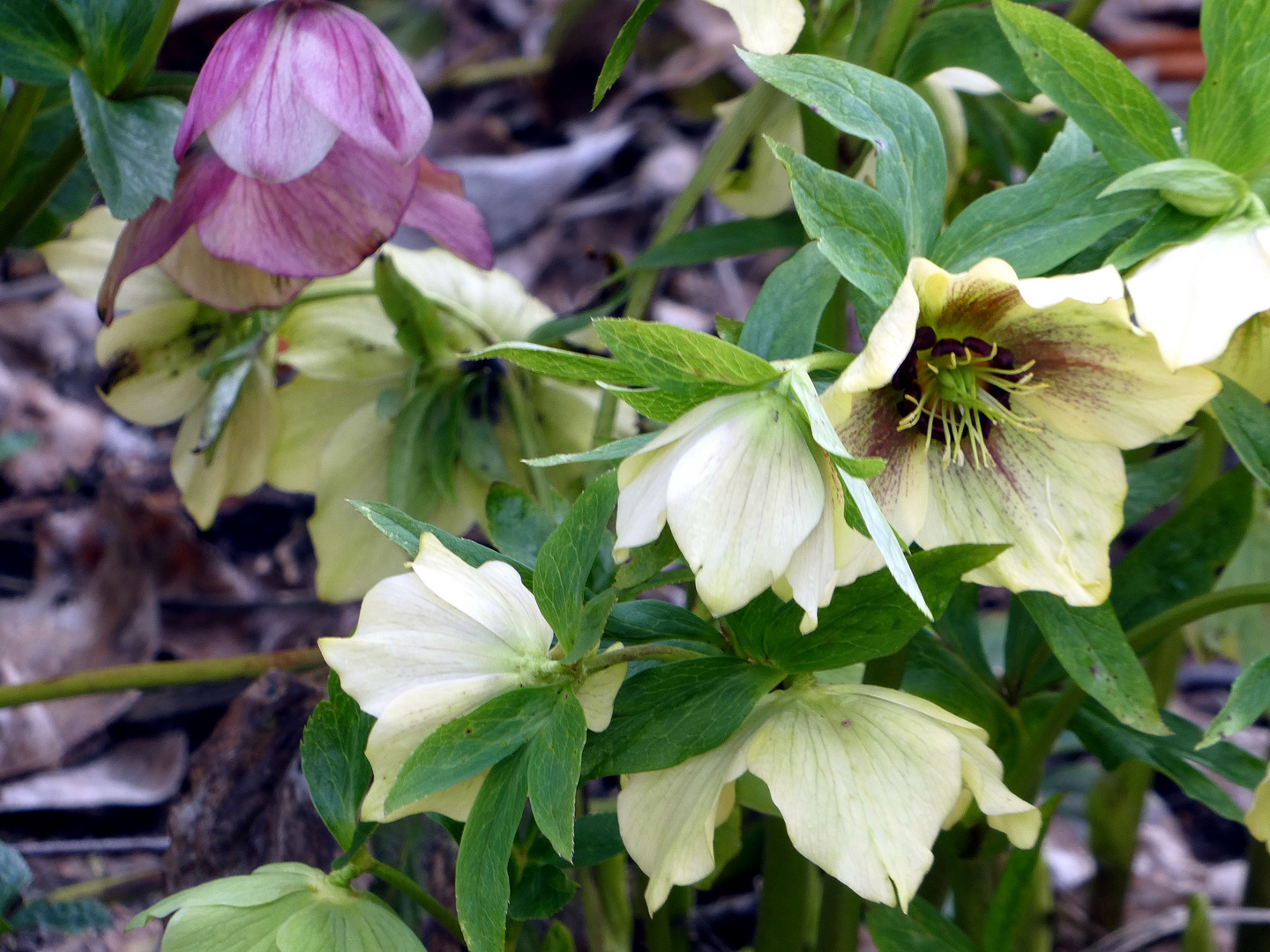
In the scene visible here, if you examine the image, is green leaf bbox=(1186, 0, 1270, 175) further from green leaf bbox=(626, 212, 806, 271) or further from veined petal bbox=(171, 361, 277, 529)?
veined petal bbox=(171, 361, 277, 529)

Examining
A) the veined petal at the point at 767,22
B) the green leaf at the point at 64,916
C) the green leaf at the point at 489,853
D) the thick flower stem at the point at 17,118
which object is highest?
the veined petal at the point at 767,22

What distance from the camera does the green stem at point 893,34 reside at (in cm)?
62

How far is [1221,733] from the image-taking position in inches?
17.9

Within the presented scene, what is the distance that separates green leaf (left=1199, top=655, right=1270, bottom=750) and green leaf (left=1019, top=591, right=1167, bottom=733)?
3 centimetres

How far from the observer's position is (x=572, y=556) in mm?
440

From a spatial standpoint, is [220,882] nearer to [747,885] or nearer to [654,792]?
[654,792]

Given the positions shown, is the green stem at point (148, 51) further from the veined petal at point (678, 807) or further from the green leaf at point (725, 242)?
the veined petal at point (678, 807)

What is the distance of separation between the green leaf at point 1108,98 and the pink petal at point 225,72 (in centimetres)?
34

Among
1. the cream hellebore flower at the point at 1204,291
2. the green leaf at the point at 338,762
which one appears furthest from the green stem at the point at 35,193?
the cream hellebore flower at the point at 1204,291

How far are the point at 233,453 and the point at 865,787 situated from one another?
0.57 m

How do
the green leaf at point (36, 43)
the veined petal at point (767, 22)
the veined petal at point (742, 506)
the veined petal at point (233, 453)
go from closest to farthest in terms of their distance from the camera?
the veined petal at point (742, 506)
the veined petal at point (767, 22)
the green leaf at point (36, 43)
the veined petal at point (233, 453)

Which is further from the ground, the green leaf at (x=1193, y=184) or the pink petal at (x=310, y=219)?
the green leaf at (x=1193, y=184)

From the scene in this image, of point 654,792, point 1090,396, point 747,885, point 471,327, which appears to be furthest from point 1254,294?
point 747,885

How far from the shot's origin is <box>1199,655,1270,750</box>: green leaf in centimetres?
46
